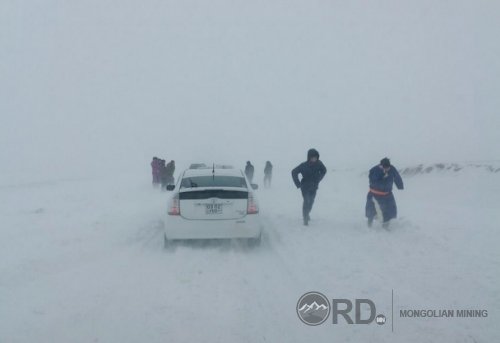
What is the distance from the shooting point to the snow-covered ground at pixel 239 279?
550cm

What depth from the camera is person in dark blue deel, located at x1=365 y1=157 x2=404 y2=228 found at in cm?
1133

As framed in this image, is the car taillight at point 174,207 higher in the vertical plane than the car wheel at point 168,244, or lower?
higher

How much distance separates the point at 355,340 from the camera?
5230mm

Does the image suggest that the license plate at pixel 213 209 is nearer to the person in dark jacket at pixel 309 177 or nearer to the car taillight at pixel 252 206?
the car taillight at pixel 252 206

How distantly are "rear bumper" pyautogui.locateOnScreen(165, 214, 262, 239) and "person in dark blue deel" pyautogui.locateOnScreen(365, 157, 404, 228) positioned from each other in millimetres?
3292

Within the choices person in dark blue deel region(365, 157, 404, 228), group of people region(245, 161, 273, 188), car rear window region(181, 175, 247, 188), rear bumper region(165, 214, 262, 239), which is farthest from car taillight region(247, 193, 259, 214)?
group of people region(245, 161, 273, 188)

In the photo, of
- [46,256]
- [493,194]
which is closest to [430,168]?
[493,194]

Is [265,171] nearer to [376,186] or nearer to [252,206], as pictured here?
[376,186]

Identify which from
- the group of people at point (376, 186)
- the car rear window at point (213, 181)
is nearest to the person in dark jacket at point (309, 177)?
the group of people at point (376, 186)

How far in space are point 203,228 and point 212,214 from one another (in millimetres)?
295

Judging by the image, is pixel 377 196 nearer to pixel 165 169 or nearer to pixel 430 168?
pixel 165 169

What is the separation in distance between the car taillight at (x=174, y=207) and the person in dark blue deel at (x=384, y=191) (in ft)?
14.2

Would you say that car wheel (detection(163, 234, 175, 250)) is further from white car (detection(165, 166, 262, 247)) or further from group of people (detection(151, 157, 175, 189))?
group of people (detection(151, 157, 175, 189))

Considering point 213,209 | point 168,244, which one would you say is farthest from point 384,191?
point 168,244
